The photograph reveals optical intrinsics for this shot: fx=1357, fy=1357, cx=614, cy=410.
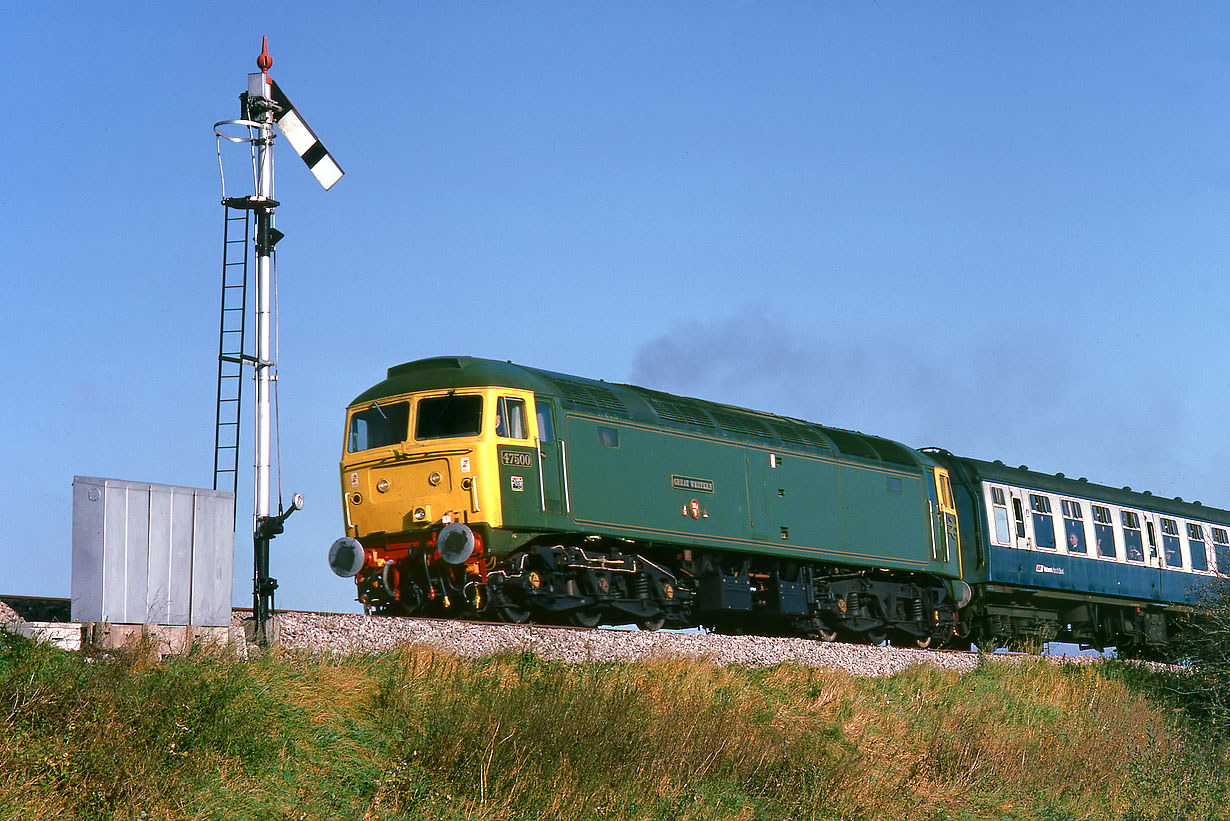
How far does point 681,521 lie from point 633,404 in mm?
1859

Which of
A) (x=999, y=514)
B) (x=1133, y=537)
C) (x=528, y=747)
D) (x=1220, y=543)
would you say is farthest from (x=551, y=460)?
(x=1220, y=543)

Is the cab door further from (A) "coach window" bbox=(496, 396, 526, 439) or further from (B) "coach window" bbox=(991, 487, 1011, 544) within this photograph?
(A) "coach window" bbox=(496, 396, 526, 439)

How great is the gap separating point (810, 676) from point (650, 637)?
217 centimetres

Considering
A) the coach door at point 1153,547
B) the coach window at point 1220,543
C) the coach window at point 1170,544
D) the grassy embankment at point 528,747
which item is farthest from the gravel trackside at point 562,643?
the coach window at point 1220,543

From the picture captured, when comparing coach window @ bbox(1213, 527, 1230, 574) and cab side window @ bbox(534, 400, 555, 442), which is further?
coach window @ bbox(1213, 527, 1230, 574)

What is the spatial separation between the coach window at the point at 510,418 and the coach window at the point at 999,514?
12.8m

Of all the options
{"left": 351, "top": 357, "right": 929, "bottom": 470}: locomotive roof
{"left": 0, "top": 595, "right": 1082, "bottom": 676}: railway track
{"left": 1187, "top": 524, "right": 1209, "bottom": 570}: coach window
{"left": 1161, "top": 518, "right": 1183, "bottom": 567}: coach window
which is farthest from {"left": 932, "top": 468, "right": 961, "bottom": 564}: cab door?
{"left": 1187, "top": 524, "right": 1209, "bottom": 570}: coach window

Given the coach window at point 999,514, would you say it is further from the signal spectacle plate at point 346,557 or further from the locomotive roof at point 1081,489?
the signal spectacle plate at point 346,557

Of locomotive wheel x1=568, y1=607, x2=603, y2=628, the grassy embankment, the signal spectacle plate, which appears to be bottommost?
the grassy embankment

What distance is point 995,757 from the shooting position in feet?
54.5

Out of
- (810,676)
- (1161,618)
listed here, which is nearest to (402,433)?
(810,676)

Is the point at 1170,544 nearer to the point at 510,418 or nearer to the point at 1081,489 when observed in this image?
the point at 1081,489

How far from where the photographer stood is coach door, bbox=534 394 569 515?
1794cm

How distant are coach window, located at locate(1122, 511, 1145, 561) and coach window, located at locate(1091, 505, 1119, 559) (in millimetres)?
540
